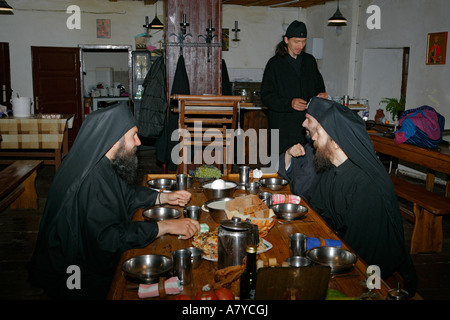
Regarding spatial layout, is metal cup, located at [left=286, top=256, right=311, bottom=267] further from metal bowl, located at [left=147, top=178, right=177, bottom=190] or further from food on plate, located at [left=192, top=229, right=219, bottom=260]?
metal bowl, located at [left=147, top=178, right=177, bottom=190]

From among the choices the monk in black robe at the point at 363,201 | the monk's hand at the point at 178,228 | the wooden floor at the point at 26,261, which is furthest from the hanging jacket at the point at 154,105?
the monk's hand at the point at 178,228

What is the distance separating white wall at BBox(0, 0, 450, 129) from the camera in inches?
319

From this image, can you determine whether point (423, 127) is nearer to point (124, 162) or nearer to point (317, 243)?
point (317, 243)

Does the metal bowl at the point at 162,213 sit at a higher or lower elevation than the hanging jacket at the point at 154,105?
lower

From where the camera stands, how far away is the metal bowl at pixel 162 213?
2.81m

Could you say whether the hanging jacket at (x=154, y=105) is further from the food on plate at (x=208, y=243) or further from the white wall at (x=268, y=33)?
the white wall at (x=268, y=33)

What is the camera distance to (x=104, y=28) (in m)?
11.5

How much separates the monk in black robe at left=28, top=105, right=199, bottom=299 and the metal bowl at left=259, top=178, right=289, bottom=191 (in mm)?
1268

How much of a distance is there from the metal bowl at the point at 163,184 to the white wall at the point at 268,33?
5.84 metres

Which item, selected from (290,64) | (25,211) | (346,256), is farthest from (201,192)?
(25,211)

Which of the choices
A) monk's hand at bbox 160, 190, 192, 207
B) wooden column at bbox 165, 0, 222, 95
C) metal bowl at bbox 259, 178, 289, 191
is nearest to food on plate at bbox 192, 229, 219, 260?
monk's hand at bbox 160, 190, 192, 207
